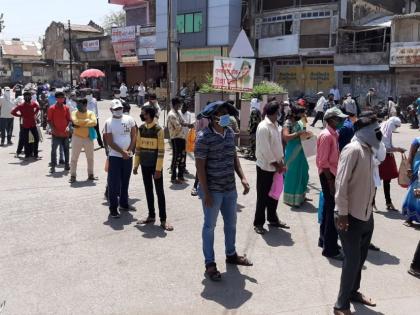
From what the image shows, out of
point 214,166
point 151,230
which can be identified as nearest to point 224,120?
point 214,166

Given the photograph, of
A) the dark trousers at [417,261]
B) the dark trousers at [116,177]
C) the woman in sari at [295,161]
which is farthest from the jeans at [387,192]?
the dark trousers at [116,177]

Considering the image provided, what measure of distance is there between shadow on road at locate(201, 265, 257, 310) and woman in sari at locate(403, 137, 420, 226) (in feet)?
8.96

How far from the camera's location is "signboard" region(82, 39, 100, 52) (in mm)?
42312

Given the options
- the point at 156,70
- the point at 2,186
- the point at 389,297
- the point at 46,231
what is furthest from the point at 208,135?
the point at 156,70

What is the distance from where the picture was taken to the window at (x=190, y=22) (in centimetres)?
3344

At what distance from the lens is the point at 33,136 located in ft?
38.9

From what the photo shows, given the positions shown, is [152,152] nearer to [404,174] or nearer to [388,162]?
[404,174]

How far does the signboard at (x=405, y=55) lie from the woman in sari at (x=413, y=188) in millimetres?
18446

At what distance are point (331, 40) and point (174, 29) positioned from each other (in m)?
15.8

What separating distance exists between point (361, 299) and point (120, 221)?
142 inches

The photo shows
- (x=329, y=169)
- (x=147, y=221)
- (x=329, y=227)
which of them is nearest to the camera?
(x=329, y=169)

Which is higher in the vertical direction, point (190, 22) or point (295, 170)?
point (190, 22)

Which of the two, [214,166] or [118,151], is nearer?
[214,166]

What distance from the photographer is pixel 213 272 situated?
483 centimetres
